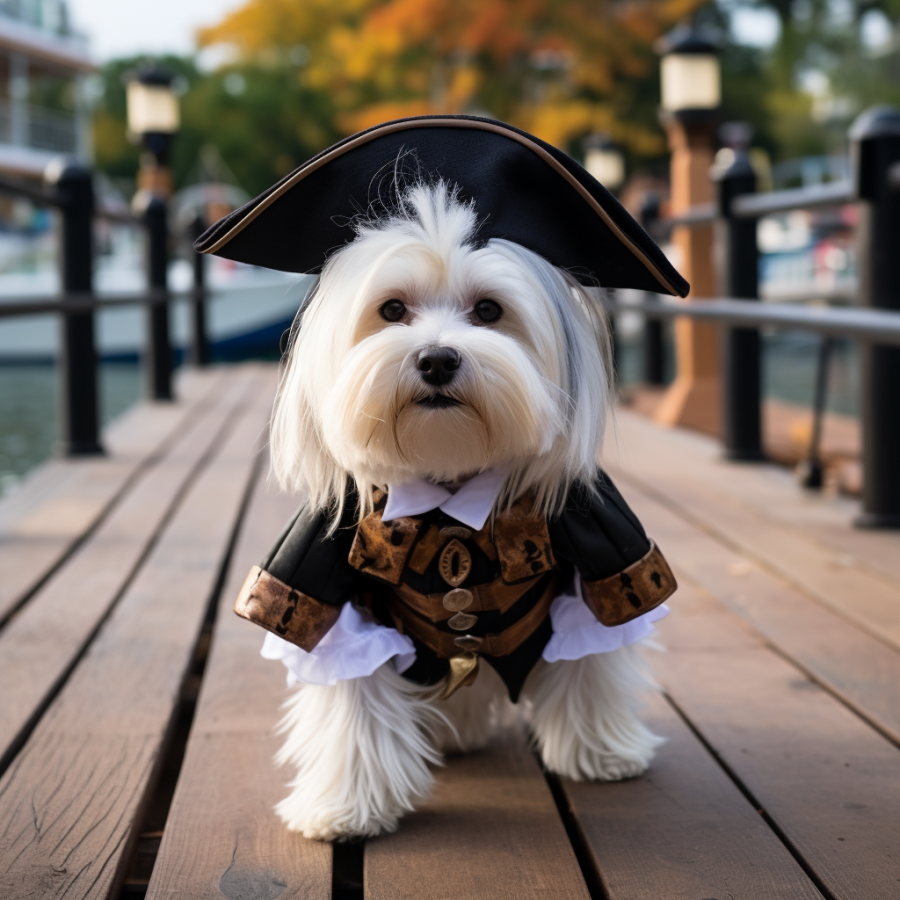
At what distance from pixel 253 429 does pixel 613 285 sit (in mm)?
4104

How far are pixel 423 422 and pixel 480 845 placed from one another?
21.9 inches

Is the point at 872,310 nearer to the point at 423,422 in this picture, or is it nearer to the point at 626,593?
the point at 626,593

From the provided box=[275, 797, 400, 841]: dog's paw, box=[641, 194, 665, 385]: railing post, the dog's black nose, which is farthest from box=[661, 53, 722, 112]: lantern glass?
box=[275, 797, 400, 841]: dog's paw

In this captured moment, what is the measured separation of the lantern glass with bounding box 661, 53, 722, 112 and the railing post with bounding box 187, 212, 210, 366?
3.28 meters

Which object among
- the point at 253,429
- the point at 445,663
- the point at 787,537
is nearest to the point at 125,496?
the point at 253,429

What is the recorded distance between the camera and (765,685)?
6.55 ft

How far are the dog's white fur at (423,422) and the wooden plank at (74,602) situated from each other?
0.54 meters

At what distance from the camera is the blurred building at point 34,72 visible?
22.7 metres

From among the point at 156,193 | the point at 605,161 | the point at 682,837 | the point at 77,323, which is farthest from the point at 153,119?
the point at 682,837

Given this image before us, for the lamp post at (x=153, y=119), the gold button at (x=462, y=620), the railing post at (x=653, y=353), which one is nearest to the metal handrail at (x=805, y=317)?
the gold button at (x=462, y=620)

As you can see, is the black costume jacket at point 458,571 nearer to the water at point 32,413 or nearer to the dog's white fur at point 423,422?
the dog's white fur at point 423,422

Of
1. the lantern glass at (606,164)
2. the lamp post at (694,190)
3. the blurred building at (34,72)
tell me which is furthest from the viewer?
the blurred building at (34,72)

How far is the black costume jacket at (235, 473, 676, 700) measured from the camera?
1555 mm

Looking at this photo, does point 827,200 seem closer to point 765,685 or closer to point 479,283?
point 765,685
